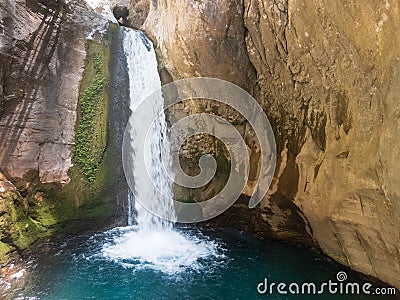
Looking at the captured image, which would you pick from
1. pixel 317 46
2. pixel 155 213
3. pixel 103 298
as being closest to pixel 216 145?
pixel 155 213

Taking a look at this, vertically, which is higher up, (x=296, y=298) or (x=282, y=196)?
(x=282, y=196)

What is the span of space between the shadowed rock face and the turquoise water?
0.74 metres

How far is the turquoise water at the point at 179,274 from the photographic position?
6344 millimetres

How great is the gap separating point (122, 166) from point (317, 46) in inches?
234

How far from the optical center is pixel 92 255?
7664 millimetres

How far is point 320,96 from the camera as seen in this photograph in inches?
267

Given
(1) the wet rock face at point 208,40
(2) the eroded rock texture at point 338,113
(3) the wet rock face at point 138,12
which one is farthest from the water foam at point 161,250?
(3) the wet rock face at point 138,12

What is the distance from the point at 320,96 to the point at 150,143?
489 centimetres

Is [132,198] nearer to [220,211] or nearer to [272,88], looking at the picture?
[220,211]

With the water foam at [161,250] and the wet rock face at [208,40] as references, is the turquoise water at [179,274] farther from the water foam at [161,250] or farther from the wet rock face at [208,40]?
the wet rock face at [208,40]

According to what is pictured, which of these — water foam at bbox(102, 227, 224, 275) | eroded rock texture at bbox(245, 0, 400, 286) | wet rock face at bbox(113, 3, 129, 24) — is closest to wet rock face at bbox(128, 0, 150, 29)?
wet rock face at bbox(113, 3, 129, 24)

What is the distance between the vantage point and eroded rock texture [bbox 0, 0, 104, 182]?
25.1 ft

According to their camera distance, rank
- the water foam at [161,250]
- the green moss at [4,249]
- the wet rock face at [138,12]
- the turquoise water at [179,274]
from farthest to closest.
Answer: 1. the wet rock face at [138,12]
2. the water foam at [161,250]
3. the green moss at [4,249]
4. the turquoise water at [179,274]

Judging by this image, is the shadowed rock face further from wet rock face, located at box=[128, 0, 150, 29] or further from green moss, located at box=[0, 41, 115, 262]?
wet rock face, located at box=[128, 0, 150, 29]
